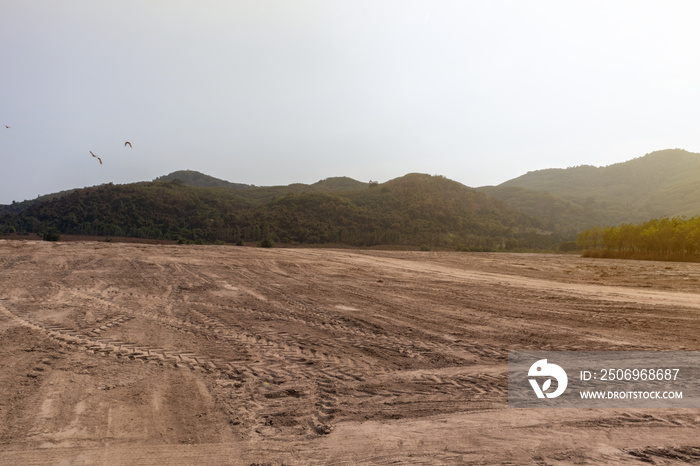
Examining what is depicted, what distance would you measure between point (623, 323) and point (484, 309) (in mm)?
2497

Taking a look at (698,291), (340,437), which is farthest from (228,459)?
(698,291)

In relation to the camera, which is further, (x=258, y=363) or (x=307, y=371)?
(x=258, y=363)

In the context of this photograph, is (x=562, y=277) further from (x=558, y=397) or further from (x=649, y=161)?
(x=649, y=161)

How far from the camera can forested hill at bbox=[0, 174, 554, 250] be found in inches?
1623

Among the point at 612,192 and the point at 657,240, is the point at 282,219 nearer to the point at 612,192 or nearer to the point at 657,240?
the point at 657,240

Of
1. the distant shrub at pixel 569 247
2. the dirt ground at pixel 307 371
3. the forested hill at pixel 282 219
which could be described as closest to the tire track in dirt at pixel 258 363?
the dirt ground at pixel 307 371

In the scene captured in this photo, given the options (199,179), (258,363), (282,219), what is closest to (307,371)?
(258,363)

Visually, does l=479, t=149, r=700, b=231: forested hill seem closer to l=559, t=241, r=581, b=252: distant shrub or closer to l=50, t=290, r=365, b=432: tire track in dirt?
l=559, t=241, r=581, b=252: distant shrub

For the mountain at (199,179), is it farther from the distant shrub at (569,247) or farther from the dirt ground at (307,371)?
the dirt ground at (307,371)

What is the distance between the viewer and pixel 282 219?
150 ft
